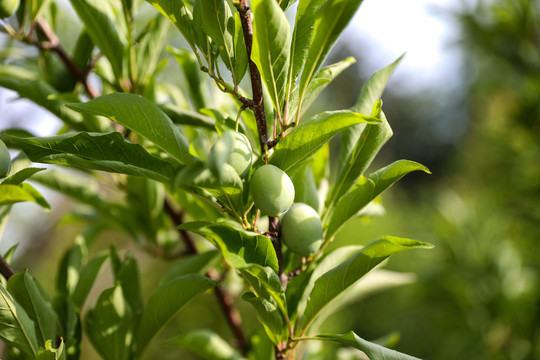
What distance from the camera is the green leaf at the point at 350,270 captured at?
0.38 m

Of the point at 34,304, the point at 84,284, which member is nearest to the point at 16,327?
the point at 34,304

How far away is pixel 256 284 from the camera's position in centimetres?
41

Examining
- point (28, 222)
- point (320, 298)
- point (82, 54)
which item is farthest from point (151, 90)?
point (28, 222)

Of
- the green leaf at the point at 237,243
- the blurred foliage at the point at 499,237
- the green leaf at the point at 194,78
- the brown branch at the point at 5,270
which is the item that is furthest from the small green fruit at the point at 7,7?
the blurred foliage at the point at 499,237

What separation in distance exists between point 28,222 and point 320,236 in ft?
12.3

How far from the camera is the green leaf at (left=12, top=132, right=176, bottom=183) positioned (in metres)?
0.37

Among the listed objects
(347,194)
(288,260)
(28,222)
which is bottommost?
(28,222)

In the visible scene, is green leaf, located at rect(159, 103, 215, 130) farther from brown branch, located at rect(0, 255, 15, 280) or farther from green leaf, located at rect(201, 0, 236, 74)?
brown branch, located at rect(0, 255, 15, 280)

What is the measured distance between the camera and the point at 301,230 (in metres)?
0.41

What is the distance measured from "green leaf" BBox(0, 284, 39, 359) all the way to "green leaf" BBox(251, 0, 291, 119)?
330mm

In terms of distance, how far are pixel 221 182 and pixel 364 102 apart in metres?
0.25

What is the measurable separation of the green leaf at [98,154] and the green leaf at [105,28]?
0.27 metres

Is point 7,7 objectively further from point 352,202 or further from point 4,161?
point 352,202

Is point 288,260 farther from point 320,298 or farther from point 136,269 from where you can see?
point 136,269
